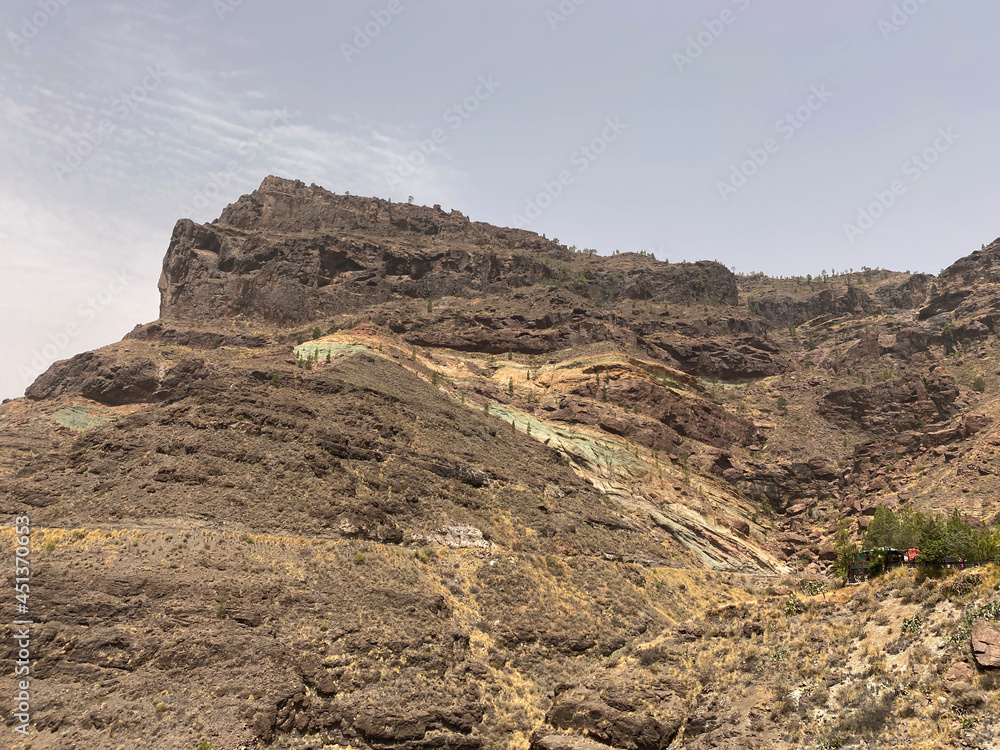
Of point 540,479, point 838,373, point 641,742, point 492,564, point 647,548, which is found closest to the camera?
point 641,742

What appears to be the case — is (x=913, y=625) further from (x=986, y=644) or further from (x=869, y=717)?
(x=869, y=717)

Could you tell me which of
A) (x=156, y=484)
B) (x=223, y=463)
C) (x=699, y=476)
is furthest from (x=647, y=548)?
(x=156, y=484)

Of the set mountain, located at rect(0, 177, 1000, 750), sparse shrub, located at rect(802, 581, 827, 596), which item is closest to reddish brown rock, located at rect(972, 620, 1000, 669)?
mountain, located at rect(0, 177, 1000, 750)

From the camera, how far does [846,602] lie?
74.8ft

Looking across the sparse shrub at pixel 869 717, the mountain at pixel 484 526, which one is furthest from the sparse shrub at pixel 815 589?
the sparse shrub at pixel 869 717

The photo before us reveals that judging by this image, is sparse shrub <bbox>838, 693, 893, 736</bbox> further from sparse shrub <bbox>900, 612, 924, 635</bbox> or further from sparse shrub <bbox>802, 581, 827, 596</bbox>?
sparse shrub <bbox>802, 581, 827, 596</bbox>

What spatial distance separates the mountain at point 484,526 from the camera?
19.7m

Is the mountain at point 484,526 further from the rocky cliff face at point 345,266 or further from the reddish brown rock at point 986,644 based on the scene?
the rocky cliff face at point 345,266

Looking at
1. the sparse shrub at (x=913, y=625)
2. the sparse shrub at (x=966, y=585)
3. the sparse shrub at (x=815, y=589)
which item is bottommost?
the sparse shrub at (x=815, y=589)

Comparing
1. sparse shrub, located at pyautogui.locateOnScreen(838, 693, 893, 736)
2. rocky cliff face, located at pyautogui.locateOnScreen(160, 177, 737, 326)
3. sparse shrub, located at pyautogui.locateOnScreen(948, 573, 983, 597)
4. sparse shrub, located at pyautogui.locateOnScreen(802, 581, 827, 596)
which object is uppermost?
rocky cliff face, located at pyautogui.locateOnScreen(160, 177, 737, 326)

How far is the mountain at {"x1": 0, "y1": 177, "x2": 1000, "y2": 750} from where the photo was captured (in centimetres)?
1969

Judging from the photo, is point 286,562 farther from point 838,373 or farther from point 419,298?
point 838,373

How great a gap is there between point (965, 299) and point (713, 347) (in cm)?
3550

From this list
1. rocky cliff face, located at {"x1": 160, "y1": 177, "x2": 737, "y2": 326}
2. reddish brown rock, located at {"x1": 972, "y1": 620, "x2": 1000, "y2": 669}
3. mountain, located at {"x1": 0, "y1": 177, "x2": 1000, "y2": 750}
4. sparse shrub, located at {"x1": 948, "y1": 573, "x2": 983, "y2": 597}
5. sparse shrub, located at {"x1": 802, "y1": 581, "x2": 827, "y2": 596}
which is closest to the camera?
reddish brown rock, located at {"x1": 972, "y1": 620, "x2": 1000, "y2": 669}
